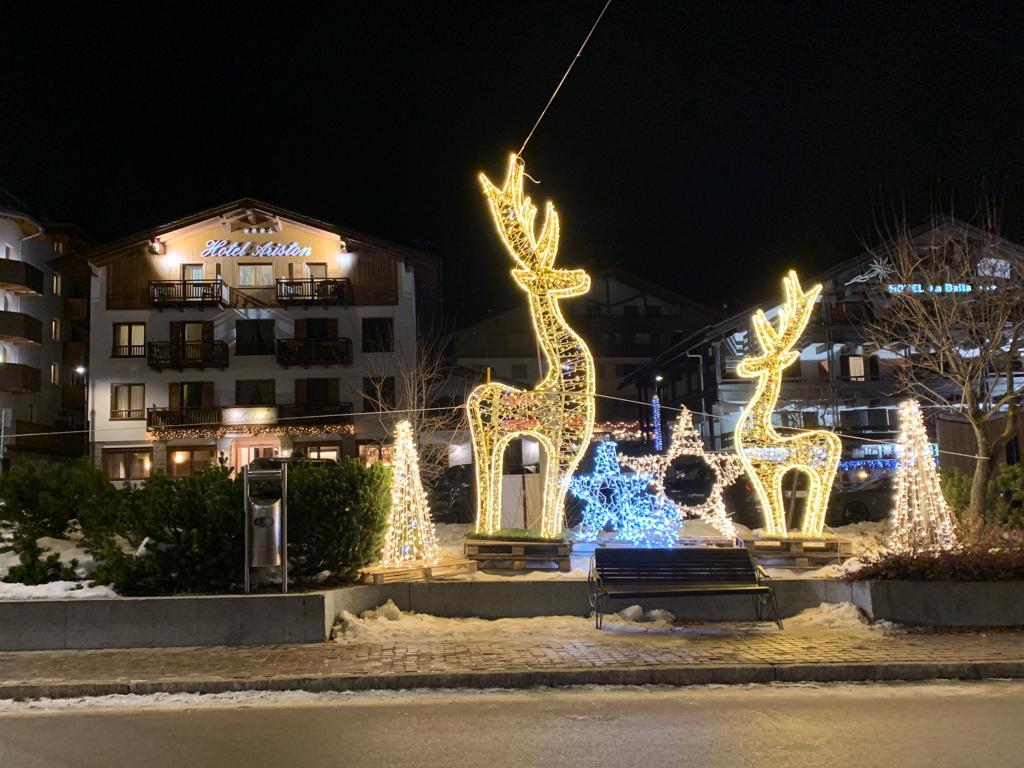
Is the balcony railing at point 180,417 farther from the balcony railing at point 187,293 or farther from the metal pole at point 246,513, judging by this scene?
the metal pole at point 246,513

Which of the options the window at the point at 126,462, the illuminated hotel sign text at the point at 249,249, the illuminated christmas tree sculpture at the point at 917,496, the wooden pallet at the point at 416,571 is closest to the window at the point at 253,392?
the window at the point at 126,462

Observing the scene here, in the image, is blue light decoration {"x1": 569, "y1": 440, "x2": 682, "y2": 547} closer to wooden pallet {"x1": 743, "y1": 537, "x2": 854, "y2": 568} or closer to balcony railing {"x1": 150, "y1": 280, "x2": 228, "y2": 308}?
wooden pallet {"x1": 743, "y1": 537, "x2": 854, "y2": 568}

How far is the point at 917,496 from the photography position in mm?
12852

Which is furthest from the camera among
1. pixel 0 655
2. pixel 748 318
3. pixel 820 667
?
pixel 748 318

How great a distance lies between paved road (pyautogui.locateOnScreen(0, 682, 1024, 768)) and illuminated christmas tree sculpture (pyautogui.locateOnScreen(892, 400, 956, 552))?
172 inches

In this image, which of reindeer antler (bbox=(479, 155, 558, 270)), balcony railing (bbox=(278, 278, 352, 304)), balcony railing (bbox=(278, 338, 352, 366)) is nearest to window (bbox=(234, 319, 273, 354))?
balcony railing (bbox=(278, 338, 352, 366))

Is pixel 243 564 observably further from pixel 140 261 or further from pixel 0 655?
pixel 140 261

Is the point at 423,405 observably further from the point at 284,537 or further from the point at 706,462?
the point at 284,537

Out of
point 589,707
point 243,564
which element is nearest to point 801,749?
point 589,707

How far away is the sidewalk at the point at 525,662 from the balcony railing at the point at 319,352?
1034 inches

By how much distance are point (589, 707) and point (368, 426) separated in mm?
28849

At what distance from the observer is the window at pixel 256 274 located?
3669 centimetres

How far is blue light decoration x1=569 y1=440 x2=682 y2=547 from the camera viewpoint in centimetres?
1447

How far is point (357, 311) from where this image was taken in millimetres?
36250
